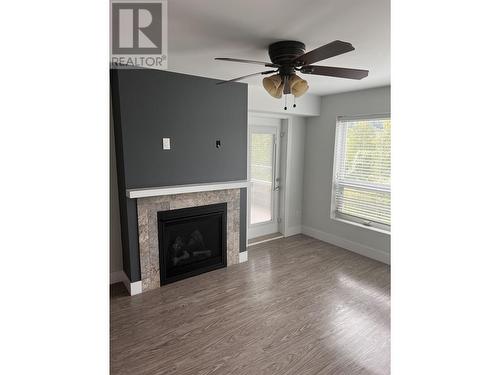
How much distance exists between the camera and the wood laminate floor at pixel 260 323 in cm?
208

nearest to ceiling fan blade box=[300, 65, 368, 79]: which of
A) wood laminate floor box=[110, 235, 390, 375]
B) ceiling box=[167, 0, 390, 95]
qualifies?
ceiling box=[167, 0, 390, 95]

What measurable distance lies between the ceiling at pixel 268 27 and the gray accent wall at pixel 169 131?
39 cm

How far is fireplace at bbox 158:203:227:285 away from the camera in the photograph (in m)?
3.19

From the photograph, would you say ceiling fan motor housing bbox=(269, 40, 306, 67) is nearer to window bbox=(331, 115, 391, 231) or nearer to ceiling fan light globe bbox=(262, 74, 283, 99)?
ceiling fan light globe bbox=(262, 74, 283, 99)

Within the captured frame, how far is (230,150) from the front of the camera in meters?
3.60

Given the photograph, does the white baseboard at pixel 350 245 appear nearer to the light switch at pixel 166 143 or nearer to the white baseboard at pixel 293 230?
the white baseboard at pixel 293 230

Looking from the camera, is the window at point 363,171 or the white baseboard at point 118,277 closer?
the white baseboard at point 118,277

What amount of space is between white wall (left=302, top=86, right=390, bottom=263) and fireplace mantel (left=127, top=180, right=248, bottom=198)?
1.75 meters

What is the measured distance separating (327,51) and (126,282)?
308 centimetres

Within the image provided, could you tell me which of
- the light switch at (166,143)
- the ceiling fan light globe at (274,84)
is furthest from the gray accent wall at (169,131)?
the ceiling fan light globe at (274,84)
